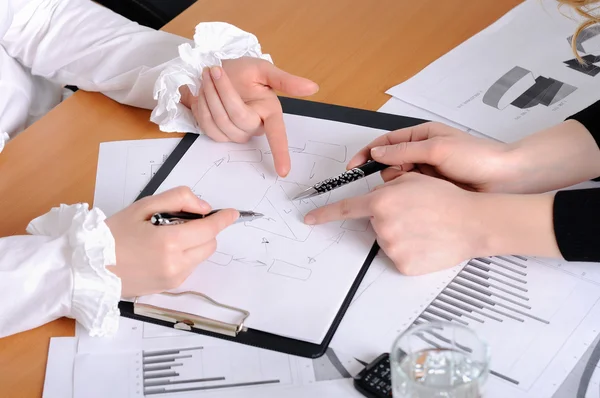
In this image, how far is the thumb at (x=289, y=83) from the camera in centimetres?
114

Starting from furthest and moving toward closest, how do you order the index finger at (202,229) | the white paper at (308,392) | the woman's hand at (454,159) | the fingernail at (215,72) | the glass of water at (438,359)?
the fingernail at (215,72) → the woman's hand at (454,159) → the index finger at (202,229) → the white paper at (308,392) → the glass of water at (438,359)

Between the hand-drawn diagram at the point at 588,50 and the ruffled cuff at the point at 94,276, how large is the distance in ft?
2.86

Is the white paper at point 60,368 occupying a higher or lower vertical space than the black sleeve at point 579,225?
lower

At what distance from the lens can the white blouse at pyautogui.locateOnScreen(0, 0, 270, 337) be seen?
35.0 inches

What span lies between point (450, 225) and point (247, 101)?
1.35 ft

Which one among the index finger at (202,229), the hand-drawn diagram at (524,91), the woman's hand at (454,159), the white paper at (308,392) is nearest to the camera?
the white paper at (308,392)

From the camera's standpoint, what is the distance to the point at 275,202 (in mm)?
1048

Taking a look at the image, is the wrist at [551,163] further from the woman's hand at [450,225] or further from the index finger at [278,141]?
the index finger at [278,141]

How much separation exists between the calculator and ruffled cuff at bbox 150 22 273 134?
53 cm

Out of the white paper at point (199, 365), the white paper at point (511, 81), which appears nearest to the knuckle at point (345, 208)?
the white paper at point (199, 365)

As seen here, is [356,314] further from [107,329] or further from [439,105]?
[439,105]

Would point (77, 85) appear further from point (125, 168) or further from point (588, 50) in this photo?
point (588, 50)

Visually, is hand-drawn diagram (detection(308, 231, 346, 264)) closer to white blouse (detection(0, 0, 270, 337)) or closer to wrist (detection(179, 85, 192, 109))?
white blouse (detection(0, 0, 270, 337))

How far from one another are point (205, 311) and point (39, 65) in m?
0.67
